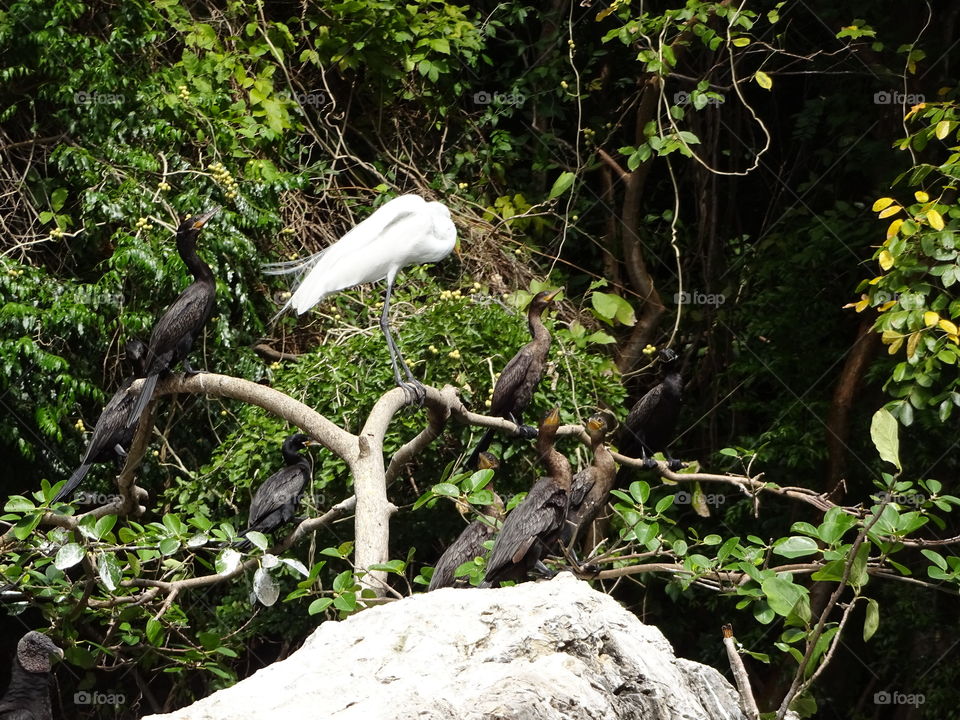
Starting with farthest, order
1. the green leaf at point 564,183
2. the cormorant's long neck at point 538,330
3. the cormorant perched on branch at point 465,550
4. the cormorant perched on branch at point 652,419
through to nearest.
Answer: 1. the green leaf at point 564,183
2. the cormorant perched on branch at point 652,419
3. the cormorant's long neck at point 538,330
4. the cormorant perched on branch at point 465,550

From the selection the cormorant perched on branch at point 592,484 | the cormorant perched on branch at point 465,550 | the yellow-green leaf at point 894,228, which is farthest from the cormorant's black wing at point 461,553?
the yellow-green leaf at point 894,228

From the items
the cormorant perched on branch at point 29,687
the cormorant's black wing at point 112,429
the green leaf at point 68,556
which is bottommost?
the cormorant perched on branch at point 29,687

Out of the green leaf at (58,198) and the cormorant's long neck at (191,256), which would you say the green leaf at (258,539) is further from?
the green leaf at (58,198)

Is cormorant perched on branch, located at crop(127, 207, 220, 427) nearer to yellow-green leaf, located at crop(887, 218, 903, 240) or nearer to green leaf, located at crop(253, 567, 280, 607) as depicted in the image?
green leaf, located at crop(253, 567, 280, 607)

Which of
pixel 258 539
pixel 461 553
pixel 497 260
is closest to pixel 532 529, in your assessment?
pixel 461 553

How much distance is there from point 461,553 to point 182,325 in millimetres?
1123

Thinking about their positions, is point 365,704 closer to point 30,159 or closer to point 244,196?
point 244,196

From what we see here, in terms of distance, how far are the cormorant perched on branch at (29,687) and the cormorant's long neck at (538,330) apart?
1.89 meters

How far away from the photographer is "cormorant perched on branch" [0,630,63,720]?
253 centimetres

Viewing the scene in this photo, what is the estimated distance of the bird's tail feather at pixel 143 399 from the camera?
338 centimetres

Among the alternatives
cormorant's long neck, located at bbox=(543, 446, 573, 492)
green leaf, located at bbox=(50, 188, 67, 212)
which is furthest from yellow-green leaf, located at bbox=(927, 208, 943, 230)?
green leaf, located at bbox=(50, 188, 67, 212)

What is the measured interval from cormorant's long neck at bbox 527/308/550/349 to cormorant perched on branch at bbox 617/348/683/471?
0.42 meters

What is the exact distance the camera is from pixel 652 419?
4.05 meters

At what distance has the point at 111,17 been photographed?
16.6 feet
